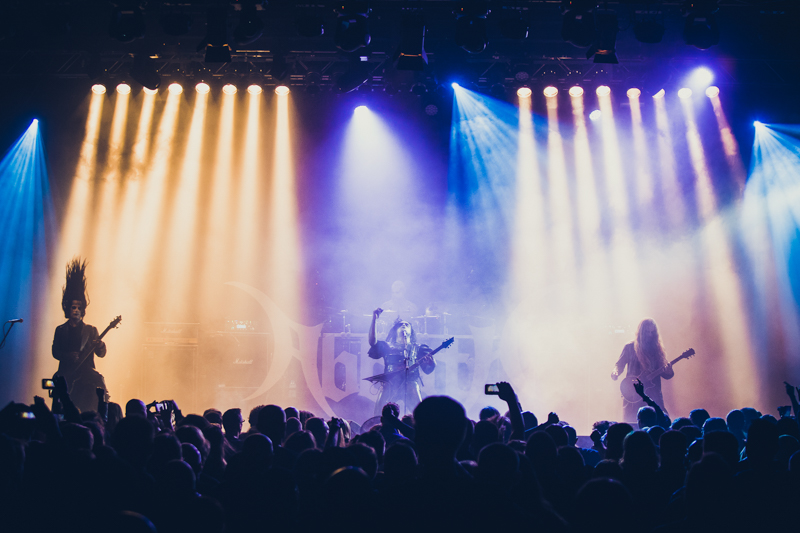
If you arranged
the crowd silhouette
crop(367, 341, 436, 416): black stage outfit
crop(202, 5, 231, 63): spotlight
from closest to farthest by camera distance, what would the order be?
1. the crowd silhouette
2. crop(202, 5, 231, 63): spotlight
3. crop(367, 341, 436, 416): black stage outfit

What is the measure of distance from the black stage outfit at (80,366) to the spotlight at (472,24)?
641 cm

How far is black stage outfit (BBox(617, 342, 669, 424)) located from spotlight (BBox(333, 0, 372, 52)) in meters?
5.39

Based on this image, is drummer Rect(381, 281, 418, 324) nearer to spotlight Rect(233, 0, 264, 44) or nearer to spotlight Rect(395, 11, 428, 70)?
spotlight Rect(395, 11, 428, 70)

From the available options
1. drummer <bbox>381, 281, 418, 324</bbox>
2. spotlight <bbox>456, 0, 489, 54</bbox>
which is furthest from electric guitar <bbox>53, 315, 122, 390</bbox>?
spotlight <bbox>456, 0, 489, 54</bbox>

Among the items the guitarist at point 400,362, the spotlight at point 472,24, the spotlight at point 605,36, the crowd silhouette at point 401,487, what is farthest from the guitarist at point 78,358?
the spotlight at point 605,36

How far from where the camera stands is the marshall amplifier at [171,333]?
9.02 metres

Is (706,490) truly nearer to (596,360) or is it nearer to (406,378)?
(406,378)

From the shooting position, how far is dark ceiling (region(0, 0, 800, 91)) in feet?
22.0

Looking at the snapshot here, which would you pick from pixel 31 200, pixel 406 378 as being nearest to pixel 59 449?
pixel 406 378

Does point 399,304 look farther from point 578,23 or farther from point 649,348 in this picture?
point 578,23

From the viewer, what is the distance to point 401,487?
181 cm

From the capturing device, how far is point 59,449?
2232 millimetres

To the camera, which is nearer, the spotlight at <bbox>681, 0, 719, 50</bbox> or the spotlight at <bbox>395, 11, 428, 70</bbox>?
the spotlight at <bbox>681, 0, 719, 50</bbox>

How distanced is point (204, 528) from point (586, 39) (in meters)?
6.53
